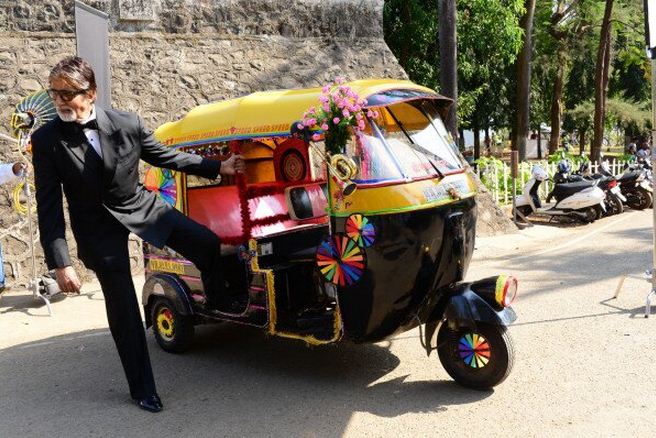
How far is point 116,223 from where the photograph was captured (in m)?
4.62

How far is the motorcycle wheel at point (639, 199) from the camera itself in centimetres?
1427

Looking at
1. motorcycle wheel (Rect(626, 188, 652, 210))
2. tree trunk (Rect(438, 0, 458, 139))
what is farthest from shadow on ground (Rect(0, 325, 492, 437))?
motorcycle wheel (Rect(626, 188, 652, 210))

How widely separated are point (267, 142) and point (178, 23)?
15.5ft

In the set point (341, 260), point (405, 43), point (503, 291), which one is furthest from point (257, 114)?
point (405, 43)

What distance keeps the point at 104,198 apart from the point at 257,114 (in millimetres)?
1262

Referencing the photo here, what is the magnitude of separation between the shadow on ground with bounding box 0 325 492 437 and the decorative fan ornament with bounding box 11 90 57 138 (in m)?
3.16

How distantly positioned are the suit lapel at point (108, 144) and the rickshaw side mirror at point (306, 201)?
1.95m

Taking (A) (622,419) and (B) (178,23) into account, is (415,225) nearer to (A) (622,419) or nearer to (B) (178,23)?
(A) (622,419)

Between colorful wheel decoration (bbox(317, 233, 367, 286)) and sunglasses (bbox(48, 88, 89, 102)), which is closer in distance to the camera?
sunglasses (bbox(48, 88, 89, 102))

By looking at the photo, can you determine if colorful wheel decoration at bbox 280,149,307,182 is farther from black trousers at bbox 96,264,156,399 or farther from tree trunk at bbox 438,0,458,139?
tree trunk at bbox 438,0,458,139

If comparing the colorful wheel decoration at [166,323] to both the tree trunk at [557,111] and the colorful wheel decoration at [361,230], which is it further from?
the tree trunk at [557,111]

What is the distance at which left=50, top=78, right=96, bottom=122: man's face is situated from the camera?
4.26 m

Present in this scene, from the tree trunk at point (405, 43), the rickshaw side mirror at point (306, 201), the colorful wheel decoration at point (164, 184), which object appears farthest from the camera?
the tree trunk at point (405, 43)

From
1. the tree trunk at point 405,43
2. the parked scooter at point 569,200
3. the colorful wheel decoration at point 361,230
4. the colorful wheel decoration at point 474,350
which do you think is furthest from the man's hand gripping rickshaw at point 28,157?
the tree trunk at point 405,43
